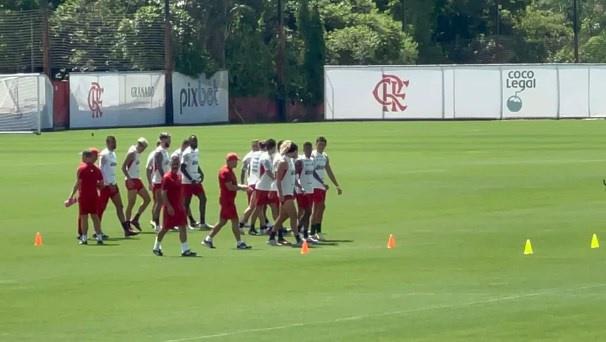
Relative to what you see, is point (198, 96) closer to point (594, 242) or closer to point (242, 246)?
point (242, 246)

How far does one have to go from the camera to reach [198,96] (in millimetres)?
89562

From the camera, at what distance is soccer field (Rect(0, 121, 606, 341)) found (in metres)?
17.4

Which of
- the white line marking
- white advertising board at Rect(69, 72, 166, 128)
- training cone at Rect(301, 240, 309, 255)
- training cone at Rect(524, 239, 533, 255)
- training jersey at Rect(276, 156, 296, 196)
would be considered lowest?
the white line marking

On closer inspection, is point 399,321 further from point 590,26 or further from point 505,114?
point 590,26

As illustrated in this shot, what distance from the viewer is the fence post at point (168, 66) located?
3378 inches

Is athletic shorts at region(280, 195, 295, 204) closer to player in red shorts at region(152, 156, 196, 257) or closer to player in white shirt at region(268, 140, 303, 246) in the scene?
player in white shirt at region(268, 140, 303, 246)

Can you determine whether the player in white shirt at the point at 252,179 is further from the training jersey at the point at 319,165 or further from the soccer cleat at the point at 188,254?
the soccer cleat at the point at 188,254

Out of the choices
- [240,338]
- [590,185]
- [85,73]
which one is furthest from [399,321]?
[85,73]

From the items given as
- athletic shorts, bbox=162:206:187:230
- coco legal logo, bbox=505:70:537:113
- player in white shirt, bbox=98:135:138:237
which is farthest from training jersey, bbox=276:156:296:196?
coco legal logo, bbox=505:70:537:113

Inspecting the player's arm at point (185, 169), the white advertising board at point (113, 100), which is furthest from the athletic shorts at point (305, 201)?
the white advertising board at point (113, 100)

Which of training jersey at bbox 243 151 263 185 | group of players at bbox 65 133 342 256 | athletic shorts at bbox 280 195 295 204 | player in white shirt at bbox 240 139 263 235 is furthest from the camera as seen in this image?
training jersey at bbox 243 151 263 185

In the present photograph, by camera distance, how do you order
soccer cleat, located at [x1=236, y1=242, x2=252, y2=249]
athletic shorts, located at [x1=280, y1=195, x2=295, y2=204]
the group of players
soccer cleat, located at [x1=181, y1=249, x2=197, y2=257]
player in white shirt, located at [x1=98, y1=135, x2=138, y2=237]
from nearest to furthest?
soccer cleat, located at [x1=181, y1=249, x2=197, y2=257] < the group of players < soccer cleat, located at [x1=236, y1=242, x2=252, y2=249] < athletic shorts, located at [x1=280, y1=195, x2=295, y2=204] < player in white shirt, located at [x1=98, y1=135, x2=138, y2=237]

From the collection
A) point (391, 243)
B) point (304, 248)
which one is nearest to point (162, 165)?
point (304, 248)

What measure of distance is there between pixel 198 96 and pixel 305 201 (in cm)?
6219
